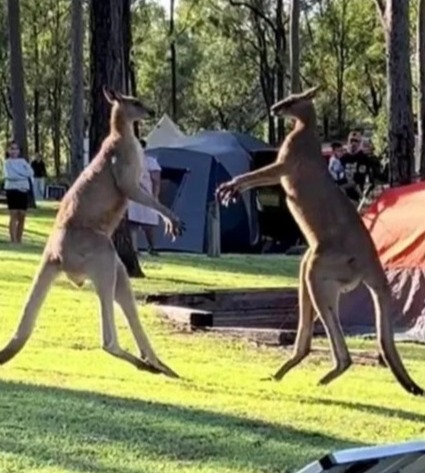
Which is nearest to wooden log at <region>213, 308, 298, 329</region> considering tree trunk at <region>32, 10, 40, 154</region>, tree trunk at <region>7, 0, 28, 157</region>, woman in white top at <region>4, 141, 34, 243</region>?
woman in white top at <region>4, 141, 34, 243</region>

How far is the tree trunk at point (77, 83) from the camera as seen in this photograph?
29562 mm

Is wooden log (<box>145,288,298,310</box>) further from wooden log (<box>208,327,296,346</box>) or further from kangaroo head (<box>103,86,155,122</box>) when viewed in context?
kangaroo head (<box>103,86,155,122</box>)

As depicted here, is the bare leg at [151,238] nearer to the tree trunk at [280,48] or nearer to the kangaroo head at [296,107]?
the kangaroo head at [296,107]

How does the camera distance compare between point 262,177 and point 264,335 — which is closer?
point 262,177

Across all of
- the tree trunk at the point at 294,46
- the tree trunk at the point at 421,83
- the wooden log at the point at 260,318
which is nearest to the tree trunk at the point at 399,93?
the wooden log at the point at 260,318

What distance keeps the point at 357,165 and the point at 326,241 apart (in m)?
14.9

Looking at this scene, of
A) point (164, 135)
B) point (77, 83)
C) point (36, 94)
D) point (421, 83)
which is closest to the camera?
point (421, 83)

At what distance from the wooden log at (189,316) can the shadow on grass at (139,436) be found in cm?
344

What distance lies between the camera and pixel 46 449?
616 cm

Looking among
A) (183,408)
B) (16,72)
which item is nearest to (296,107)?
(183,408)

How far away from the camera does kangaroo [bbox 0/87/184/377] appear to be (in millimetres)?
7895

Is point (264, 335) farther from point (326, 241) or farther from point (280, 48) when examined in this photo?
point (280, 48)

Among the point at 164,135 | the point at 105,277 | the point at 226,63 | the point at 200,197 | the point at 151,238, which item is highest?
the point at 226,63

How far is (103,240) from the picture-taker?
7.90 metres
